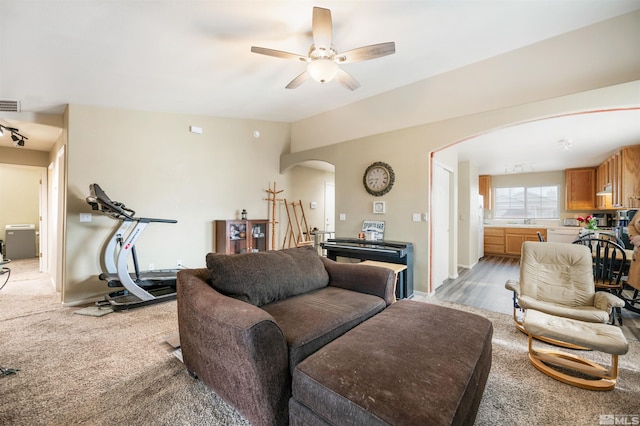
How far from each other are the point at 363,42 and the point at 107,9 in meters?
2.24

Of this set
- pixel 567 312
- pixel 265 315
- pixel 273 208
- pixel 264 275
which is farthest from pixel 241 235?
pixel 567 312

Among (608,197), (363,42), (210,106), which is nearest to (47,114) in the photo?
(210,106)

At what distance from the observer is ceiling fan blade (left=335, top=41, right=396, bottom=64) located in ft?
7.26

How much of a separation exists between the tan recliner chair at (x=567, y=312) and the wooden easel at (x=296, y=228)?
14.3ft

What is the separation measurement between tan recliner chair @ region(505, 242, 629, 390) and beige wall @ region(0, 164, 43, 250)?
9843 mm

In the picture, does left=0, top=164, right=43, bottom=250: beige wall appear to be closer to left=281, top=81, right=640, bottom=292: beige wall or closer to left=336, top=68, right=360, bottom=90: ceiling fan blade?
left=281, top=81, right=640, bottom=292: beige wall

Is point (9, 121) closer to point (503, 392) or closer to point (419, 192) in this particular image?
point (419, 192)

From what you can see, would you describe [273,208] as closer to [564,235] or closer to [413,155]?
[413,155]

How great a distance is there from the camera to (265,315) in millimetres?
1392

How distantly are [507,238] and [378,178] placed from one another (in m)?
5.32

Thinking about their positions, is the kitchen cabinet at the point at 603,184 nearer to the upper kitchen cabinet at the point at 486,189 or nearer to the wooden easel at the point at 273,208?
the upper kitchen cabinet at the point at 486,189

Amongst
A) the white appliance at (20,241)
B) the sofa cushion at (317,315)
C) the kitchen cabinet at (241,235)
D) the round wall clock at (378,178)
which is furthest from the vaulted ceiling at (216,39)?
the white appliance at (20,241)

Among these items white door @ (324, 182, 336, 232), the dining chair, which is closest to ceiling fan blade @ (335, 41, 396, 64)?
the dining chair

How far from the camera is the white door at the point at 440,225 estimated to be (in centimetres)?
395
